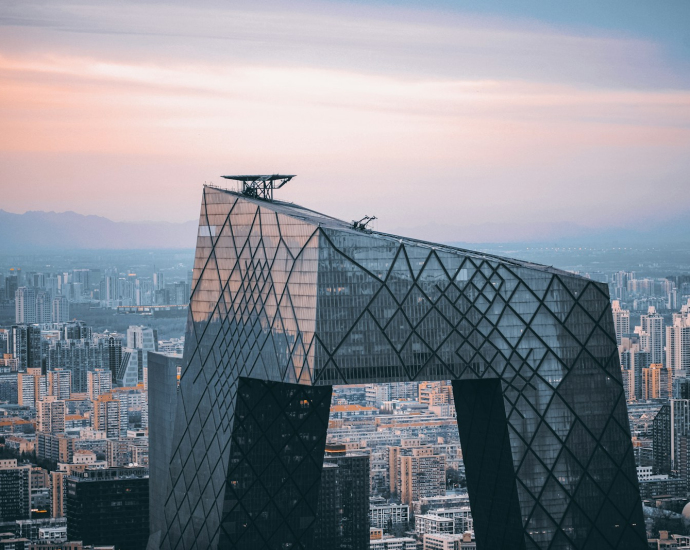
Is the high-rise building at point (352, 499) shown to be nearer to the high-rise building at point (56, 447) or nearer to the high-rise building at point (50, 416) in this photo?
the high-rise building at point (56, 447)

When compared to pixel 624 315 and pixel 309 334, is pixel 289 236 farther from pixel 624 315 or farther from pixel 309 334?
pixel 624 315

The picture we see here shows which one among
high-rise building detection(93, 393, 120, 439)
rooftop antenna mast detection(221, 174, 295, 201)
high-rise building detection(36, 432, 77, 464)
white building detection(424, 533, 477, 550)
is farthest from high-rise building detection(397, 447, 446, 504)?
rooftop antenna mast detection(221, 174, 295, 201)

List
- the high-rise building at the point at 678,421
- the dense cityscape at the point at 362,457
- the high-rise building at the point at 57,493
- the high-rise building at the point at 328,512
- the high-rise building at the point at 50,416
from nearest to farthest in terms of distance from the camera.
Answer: the high-rise building at the point at 328,512 → the dense cityscape at the point at 362,457 → the high-rise building at the point at 57,493 → the high-rise building at the point at 678,421 → the high-rise building at the point at 50,416

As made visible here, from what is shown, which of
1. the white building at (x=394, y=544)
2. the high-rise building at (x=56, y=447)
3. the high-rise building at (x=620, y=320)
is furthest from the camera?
the high-rise building at (x=620, y=320)

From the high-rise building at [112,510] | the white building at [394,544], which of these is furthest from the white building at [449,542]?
the high-rise building at [112,510]

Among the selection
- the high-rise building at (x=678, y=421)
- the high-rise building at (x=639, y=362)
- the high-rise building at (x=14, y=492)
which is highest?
the high-rise building at (x=639, y=362)

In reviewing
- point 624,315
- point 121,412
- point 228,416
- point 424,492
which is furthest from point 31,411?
point 228,416
